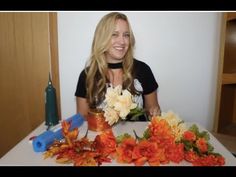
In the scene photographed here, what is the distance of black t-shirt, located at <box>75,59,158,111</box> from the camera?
38.5 inches

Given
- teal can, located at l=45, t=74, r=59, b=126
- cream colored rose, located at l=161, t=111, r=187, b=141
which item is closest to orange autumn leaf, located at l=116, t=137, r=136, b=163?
cream colored rose, located at l=161, t=111, r=187, b=141

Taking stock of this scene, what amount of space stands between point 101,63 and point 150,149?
0.51 meters

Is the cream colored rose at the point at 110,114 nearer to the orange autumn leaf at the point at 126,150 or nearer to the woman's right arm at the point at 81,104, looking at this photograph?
the orange autumn leaf at the point at 126,150

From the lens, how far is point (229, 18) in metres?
0.95

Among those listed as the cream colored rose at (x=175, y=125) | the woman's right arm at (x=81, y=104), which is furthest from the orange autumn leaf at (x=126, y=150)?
the woman's right arm at (x=81, y=104)

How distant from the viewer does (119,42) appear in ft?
3.14

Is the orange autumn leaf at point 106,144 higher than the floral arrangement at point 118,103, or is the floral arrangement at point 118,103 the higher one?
the floral arrangement at point 118,103

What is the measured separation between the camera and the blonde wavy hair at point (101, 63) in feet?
3.05

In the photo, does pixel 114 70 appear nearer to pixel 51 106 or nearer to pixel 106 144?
pixel 51 106

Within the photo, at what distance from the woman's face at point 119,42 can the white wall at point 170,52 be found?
0.13ft

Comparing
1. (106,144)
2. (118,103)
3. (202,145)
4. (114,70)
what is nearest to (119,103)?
(118,103)

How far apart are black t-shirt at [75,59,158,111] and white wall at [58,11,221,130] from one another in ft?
0.07
